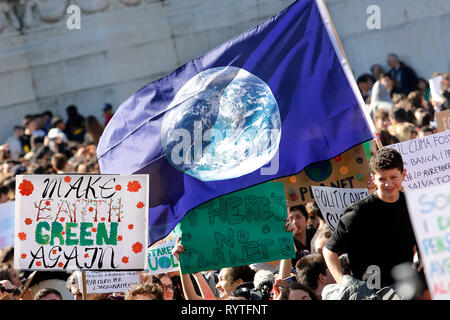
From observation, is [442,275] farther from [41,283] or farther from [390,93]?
[390,93]

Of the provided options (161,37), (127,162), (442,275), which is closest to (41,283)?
(127,162)

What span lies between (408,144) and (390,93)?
285 inches

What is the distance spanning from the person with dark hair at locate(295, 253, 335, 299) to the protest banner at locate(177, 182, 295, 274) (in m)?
0.80

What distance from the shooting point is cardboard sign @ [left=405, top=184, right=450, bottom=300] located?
4.84m

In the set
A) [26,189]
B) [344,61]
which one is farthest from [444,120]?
[26,189]

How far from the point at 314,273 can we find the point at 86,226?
5.51 feet

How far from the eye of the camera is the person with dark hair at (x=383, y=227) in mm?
5879

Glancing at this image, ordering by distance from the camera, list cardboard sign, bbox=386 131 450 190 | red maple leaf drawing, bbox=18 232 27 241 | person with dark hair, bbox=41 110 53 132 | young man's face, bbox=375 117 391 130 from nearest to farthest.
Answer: red maple leaf drawing, bbox=18 232 27 241 < cardboard sign, bbox=386 131 450 190 < young man's face, bbox=375 117 391 130 < person with dark hair, bbox=41 110 53 132

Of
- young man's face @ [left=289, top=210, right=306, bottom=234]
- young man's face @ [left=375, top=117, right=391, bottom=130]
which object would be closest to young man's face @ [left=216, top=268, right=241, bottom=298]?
young man's face @ [left=289, top=210, right=306, bottom=234]

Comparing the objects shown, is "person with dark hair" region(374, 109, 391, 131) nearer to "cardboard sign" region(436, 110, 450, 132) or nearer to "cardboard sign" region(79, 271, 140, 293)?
"cardboard sign" region(436, 110, 450, 132)

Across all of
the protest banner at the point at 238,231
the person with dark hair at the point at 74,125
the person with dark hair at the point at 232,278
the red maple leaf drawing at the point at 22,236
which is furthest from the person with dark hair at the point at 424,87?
the red maple leaf drawing at the point at 22,236

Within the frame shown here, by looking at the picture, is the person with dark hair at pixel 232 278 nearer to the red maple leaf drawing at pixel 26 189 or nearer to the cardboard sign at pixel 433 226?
the red maple leaf drawing at pixel 26 189

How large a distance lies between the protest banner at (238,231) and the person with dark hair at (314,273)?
795 millimetres

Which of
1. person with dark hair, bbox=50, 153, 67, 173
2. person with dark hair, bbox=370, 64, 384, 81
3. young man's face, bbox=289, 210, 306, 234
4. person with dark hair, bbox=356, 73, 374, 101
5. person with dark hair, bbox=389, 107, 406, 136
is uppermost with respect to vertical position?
person with dark hair, bbox=370, 64, 384, 81
